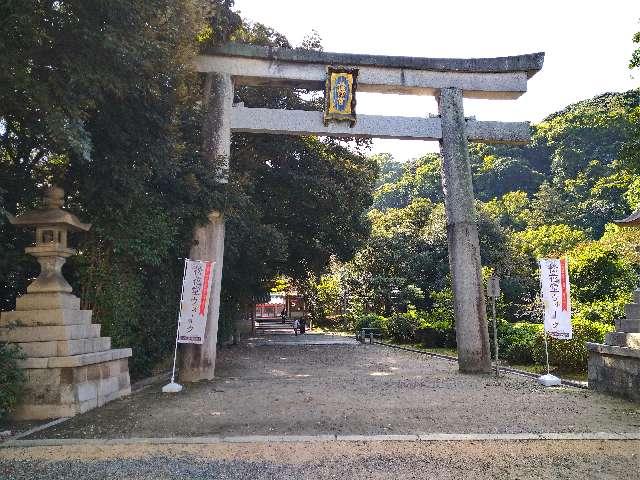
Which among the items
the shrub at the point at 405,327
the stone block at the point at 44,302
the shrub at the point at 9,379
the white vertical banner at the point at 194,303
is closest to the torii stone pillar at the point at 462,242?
the white vertical banner at the point at 194,303

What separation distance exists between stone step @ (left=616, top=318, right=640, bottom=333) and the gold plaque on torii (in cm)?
605

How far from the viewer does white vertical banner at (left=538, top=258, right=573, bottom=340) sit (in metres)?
8.66

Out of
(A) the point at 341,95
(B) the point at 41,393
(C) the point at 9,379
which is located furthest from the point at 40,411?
Answer: (A) the point at 341,95

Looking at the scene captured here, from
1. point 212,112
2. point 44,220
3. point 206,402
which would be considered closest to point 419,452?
point 206,402

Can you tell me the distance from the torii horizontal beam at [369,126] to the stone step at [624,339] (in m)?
4.92

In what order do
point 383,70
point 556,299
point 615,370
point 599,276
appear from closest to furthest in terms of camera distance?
point 615,370, point 556,299, point 383,70, point 599,276

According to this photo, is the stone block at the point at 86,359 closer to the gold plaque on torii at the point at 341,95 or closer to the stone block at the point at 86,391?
the stone block at the point at 86,391

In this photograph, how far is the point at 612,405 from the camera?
6.47 meters

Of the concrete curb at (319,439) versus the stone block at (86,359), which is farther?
the stone block at (86,359)

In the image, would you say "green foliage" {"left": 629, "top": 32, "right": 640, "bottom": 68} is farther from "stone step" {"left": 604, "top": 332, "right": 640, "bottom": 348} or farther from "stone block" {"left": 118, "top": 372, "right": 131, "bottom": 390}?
"stone block" {"left": 118, "top": 372, "right": 131, "bottom": 390}

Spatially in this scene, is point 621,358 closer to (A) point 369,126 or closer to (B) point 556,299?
(B) point 556,299

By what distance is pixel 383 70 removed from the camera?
416 inches

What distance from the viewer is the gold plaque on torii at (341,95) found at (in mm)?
10031

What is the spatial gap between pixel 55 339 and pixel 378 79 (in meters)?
7.93
